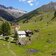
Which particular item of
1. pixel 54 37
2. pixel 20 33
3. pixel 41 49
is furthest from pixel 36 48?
pixel 20 33

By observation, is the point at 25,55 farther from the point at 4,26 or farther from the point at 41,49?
the point at 4,26

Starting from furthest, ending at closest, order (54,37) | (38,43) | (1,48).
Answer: (54,37) → (38,43) → (1,48)

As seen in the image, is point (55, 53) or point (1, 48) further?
point (1, 48)

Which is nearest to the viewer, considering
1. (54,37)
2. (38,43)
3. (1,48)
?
(1,48)

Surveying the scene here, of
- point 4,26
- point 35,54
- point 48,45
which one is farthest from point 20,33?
point 35,54

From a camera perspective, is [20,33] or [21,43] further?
[20,33]

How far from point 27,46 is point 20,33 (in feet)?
143

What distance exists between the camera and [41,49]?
121 meters

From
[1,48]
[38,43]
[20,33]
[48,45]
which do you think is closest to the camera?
[1,48]

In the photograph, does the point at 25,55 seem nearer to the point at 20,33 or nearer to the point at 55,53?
the point at 55,53

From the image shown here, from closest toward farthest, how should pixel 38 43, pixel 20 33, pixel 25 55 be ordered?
pixel 25 55 → pixel 38 43 → pixel 20 33

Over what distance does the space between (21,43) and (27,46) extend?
6.50 meters

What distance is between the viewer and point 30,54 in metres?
106

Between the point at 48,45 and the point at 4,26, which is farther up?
the point at 4,26
